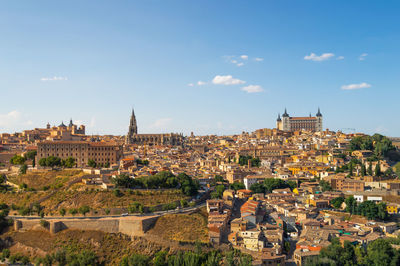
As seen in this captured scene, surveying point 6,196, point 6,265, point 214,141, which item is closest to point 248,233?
point 6,265

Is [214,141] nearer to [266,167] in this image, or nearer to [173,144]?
[173,144]

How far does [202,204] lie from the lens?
37.2 meters

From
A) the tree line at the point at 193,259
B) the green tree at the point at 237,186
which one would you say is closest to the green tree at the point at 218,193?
the green tree at the point at 237,186

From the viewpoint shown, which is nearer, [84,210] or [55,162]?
[84,210]

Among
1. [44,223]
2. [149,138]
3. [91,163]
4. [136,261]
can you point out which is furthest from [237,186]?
[149,138]

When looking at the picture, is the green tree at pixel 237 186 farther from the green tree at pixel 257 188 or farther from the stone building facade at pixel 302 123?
the stone building facade at pixel 302 123

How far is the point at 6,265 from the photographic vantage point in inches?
1134

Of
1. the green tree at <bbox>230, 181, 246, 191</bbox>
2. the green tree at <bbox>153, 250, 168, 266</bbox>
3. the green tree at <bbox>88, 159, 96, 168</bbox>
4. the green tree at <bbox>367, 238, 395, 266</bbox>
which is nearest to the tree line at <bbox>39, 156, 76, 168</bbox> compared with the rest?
the green tree at <bbox>88, 159, 96, 168</bbox>

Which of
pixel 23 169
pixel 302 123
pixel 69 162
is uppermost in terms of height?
pixel 302 123

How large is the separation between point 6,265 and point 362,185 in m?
32.6

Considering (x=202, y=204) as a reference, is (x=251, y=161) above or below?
above

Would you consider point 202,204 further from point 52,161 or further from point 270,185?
point 52,161

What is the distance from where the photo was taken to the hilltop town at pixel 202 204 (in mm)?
29141

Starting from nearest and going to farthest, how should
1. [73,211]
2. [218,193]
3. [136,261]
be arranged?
[136,261]
[73,211]
[218,193]
